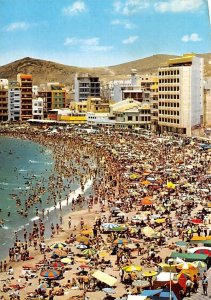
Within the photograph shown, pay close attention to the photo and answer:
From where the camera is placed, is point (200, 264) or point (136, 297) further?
point (200, 264)

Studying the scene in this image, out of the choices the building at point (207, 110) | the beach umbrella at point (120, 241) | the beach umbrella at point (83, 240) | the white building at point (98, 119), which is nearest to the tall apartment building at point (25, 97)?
the white building at point (98, 119)

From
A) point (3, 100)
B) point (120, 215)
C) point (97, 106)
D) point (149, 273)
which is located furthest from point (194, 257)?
point (3, 100)

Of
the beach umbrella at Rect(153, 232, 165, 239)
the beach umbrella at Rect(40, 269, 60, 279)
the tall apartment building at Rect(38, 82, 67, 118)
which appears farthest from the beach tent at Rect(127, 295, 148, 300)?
the tall apartment building at Rect(38, 82, 67, 118)

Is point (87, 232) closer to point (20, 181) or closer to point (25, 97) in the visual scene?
point (20, 181)

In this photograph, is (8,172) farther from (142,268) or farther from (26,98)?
(26,98)

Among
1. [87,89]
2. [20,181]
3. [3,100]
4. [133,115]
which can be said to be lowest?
[20,181]

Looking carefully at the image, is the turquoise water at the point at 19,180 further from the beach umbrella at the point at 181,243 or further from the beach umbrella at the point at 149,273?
the beach umbrella at the point at 149,273

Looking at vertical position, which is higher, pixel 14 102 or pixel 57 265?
pixel 14 102
